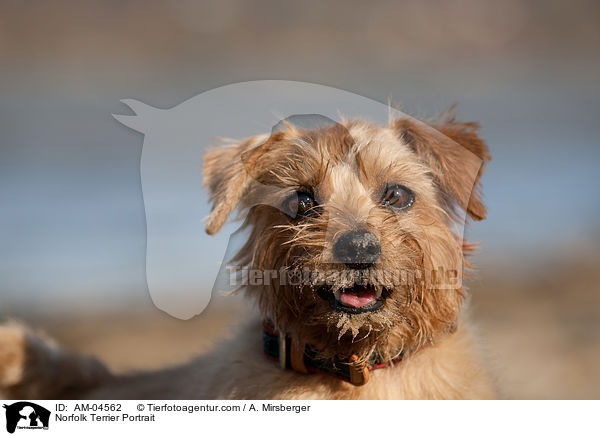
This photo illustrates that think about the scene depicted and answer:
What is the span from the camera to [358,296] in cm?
166

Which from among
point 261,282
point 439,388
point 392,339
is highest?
point 261,282

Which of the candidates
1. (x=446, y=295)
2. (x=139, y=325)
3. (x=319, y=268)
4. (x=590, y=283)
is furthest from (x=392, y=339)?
(x=590, y=283)

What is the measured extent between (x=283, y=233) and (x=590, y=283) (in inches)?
112

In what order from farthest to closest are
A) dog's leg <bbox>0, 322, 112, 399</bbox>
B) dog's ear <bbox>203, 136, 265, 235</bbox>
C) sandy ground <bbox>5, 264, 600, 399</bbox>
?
sandy ground <bbox>5, 264, 600, 399</bbox> < dog's leg <bbox>0, 322, 112, 399</bbox> < dog's ear <bbox>203, 136, 265, 235</bbox>

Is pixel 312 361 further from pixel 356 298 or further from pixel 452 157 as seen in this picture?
pixel 452 157

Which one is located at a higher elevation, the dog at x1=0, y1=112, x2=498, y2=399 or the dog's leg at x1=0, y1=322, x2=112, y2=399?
the dog at x1=0, y1=112, x2=498, y2=399

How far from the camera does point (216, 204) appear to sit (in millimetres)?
1965

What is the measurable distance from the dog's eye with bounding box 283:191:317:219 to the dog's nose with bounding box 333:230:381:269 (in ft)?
0.83

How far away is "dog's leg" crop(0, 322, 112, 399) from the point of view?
2301 mm

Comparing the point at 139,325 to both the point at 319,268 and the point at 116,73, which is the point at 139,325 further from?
the point at 319,268
